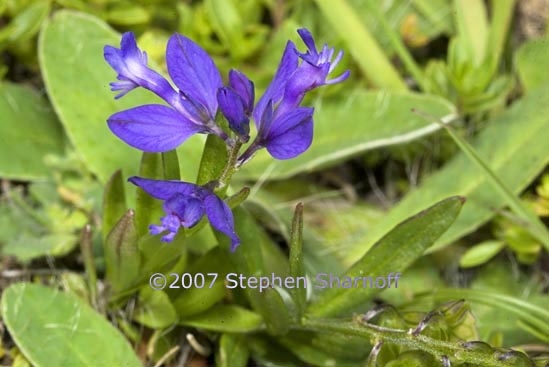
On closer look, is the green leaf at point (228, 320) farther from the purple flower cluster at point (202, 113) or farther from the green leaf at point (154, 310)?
the purple flower cluster at point (202, 113)

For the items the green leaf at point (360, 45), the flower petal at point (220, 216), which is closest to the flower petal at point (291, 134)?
the flower petal at point (220, 216)

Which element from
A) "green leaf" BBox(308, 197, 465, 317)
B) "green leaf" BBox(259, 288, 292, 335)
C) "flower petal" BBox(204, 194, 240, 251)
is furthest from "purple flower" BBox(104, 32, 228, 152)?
"green leaf" BBox(308, 197, 465, 317)

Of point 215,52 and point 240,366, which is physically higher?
point 215,52

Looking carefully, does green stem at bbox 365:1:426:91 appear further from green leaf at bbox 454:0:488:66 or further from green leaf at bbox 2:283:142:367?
green leaf at bbox 2:283:142:367

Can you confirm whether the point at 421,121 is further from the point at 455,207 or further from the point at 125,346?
the point at 125,346

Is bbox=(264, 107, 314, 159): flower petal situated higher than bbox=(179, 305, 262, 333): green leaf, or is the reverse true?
bbox=(264, 107, 314, 159): flower petal

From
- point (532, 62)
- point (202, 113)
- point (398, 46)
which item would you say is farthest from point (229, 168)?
point (532, 62)

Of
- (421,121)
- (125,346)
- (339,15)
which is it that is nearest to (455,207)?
(421,121)
